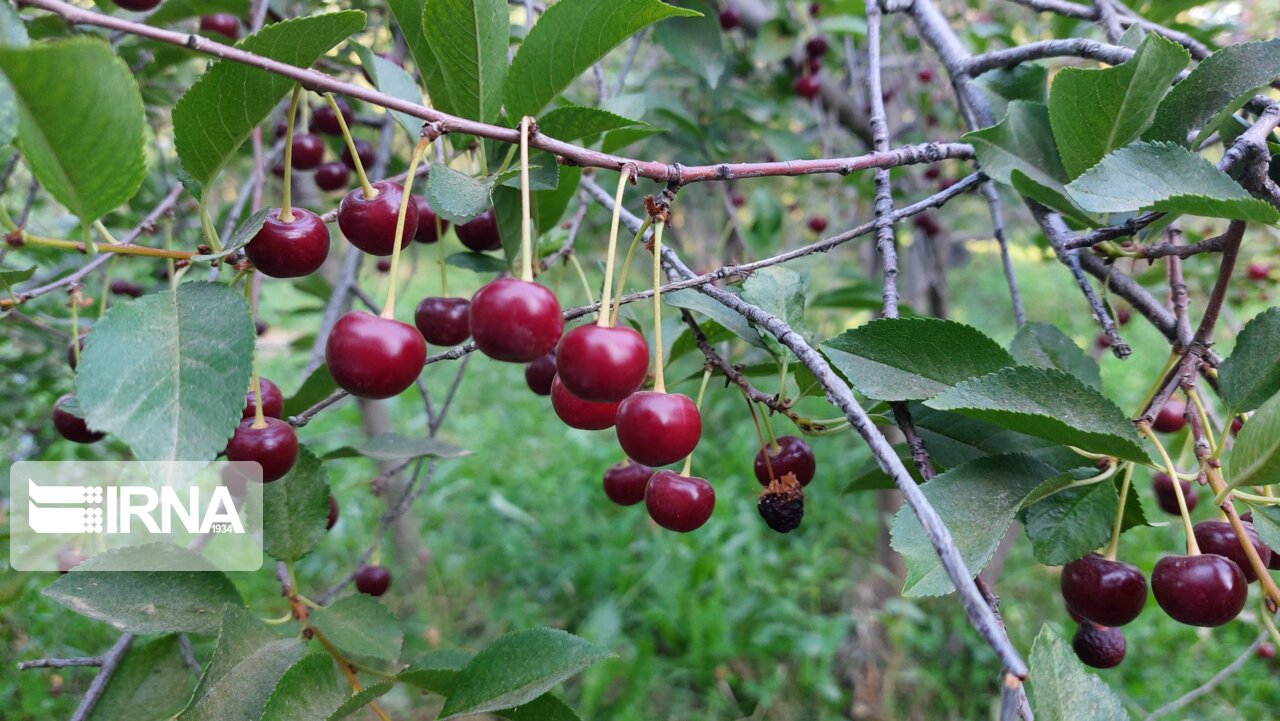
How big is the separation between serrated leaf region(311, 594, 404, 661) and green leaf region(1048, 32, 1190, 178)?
104cm

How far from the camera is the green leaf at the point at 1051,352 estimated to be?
3.44 feet

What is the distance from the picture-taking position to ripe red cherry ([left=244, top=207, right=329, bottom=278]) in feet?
2.58

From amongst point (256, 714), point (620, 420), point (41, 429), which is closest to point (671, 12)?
point (620, 420)

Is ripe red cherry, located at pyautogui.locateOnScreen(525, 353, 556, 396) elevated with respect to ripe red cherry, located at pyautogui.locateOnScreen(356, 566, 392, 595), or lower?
elevated

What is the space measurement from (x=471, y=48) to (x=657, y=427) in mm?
461

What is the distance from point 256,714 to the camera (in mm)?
851

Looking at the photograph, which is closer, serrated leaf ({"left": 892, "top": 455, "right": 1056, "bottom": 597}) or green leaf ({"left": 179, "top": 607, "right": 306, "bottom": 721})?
serrated leaf ({"left": 892, "top": 455, "right": 1056, "bottom": 597})

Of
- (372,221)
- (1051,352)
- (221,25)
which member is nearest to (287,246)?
(372,221)

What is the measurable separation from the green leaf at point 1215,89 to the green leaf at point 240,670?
46.3 inches

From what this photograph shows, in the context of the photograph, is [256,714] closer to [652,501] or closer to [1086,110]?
[652,501]

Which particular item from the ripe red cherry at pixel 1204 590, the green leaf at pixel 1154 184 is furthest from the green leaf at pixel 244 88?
the ripe red cherry at pixel 1204 590

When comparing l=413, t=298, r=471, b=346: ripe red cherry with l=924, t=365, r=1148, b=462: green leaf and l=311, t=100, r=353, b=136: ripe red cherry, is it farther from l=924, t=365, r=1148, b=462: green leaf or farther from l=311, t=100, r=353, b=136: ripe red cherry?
l=311, t=100, r=353, b=136: ripe red cherry

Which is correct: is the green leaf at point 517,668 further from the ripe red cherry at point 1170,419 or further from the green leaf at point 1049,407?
the ripe red cherry at point 1170,419

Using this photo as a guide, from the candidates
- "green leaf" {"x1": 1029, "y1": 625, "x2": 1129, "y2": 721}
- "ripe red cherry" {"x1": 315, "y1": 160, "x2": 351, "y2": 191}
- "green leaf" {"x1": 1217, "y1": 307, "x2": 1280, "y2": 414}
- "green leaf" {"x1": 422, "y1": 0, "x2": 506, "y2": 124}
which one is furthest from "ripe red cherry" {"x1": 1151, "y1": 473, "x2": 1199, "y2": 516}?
"ripe red cherry" {"x1": 315, "y1": 160, "x2": 351, "y2": 191}
